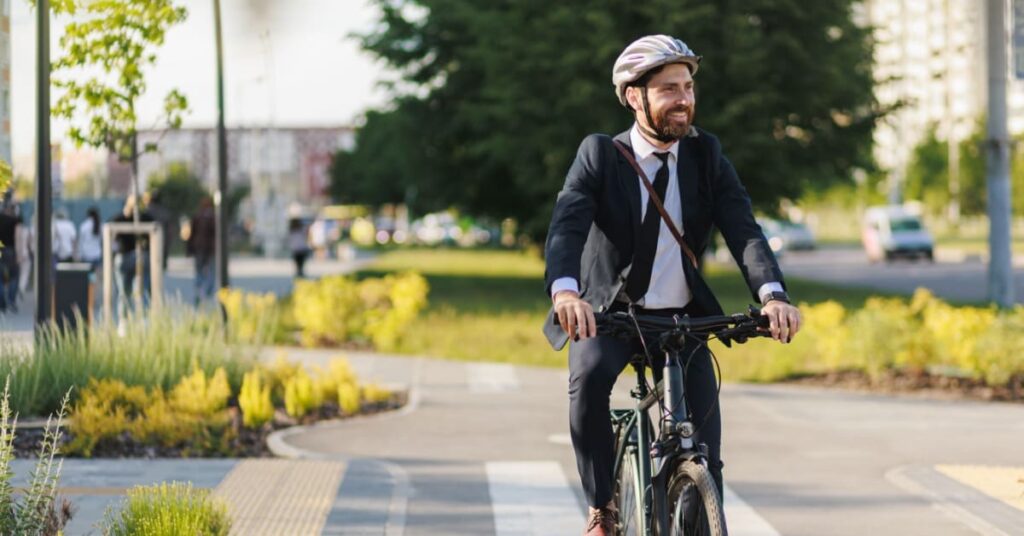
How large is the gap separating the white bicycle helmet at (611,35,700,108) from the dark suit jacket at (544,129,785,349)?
0.68ft

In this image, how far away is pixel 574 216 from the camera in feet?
15.9

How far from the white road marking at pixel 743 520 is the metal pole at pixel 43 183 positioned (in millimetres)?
4919

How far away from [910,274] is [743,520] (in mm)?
39436

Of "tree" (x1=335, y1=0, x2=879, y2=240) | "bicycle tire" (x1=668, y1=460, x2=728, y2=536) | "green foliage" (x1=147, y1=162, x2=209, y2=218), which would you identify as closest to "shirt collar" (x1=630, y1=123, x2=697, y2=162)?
"bicycle tire" (x1=668, y1=460, x2=728, y2=536)

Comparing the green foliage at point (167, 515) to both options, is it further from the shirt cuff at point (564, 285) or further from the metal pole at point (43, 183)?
the metal pole at point (43, 183)

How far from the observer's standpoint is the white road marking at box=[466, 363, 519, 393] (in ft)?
47.6

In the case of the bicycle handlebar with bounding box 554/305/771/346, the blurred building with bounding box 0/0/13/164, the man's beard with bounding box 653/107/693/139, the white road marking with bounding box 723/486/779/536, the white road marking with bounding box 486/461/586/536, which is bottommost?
the white road marking with bounding box 723/486/779/536

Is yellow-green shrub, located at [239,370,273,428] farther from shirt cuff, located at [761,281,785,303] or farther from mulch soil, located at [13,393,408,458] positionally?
shirt cuff, located at [761,281,785,303]

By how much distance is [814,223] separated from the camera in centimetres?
14138

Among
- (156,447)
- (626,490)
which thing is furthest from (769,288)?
(156,447)

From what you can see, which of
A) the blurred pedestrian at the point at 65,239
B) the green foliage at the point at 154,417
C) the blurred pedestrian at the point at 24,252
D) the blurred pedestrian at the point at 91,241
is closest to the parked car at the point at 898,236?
the blurred pedestrian at the point at 24,252

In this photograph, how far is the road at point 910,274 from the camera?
35716mm

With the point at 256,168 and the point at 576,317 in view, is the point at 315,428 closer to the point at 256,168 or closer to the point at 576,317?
the point at 576,317

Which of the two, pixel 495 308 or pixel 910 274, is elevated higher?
pixel 910 274
